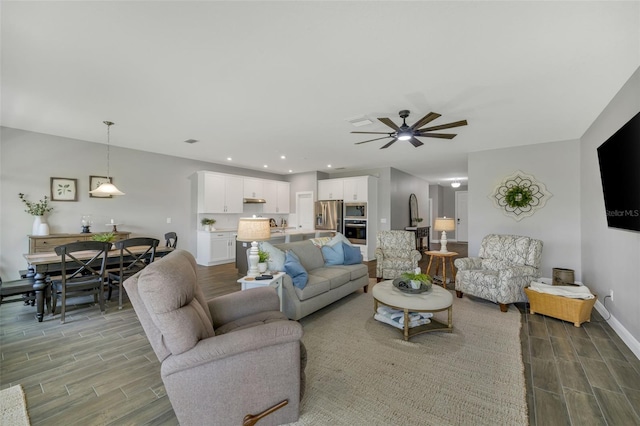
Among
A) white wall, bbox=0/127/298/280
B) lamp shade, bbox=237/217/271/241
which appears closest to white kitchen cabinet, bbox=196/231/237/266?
white wall, bbox=0/127/298/280

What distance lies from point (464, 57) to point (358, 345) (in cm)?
282

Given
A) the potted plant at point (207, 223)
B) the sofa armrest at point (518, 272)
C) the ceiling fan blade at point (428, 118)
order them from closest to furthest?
the ceiling fan blade at point (428, 118)
the sofa armrest at point (518, 272)
the potted plant at point (207, 223)

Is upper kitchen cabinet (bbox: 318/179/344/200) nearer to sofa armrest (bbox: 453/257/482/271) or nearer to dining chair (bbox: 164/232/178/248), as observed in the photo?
sofa armrest (bbox: 453/257/482/271)

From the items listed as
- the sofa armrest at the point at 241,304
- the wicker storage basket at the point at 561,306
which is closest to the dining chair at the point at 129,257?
the sofa armrest at the point at 241,304

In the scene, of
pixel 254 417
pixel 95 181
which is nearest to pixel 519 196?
pixel 254 417

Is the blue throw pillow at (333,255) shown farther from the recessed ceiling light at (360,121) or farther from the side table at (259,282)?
the recessed ceiling light at (360,121)

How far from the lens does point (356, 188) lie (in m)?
7.71

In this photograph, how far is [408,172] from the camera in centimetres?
873

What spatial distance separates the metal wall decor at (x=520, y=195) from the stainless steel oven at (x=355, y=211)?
126 inches

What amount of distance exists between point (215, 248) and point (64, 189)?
9.93ft

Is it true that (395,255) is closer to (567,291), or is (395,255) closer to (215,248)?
(567,291)

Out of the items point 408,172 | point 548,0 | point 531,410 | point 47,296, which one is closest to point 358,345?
point 531,410

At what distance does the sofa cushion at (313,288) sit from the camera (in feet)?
10.3

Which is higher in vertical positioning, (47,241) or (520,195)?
(520,195)
